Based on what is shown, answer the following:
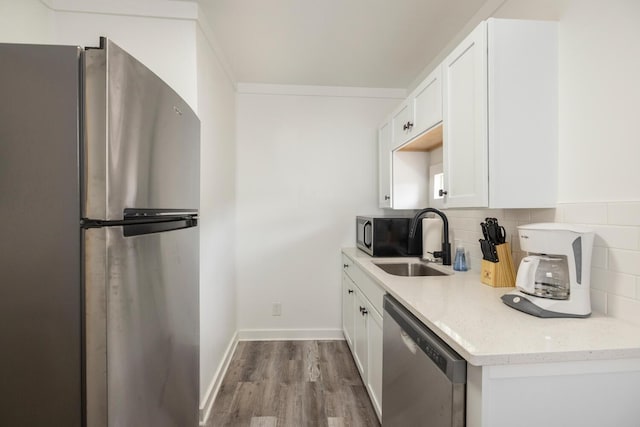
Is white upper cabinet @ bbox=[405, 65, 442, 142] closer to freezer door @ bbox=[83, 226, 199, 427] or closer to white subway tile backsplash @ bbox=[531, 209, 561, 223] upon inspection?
white subway tile backsplash @ bbox=[531, 209, 561, 223]

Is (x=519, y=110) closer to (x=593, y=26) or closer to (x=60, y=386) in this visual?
(x=593, y=26)

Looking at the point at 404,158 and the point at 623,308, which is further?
the point at 404,158

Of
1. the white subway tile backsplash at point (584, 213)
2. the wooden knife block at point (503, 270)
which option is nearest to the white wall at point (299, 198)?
the wooden knife block at point (503, 270)

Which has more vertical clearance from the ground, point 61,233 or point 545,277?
point 61,233

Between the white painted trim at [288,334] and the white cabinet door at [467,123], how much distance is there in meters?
1.94

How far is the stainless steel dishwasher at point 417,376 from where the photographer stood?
2.75 feet

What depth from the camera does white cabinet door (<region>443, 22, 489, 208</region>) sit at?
129 centimetres

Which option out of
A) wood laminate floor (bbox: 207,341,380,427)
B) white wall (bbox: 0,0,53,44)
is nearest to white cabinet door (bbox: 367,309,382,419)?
wood laminate floor (bbox: 207,341,380,427)

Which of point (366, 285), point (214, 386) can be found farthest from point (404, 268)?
point (214, 386)

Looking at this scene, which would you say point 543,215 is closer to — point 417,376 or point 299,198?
point 417,376

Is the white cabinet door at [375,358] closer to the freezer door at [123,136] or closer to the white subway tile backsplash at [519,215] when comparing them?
the white subway tile backsplash at [519,215]

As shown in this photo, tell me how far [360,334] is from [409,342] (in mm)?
1099

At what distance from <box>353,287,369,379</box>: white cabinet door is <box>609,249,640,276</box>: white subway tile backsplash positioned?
1.27 meters

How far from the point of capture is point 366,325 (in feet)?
6.46
